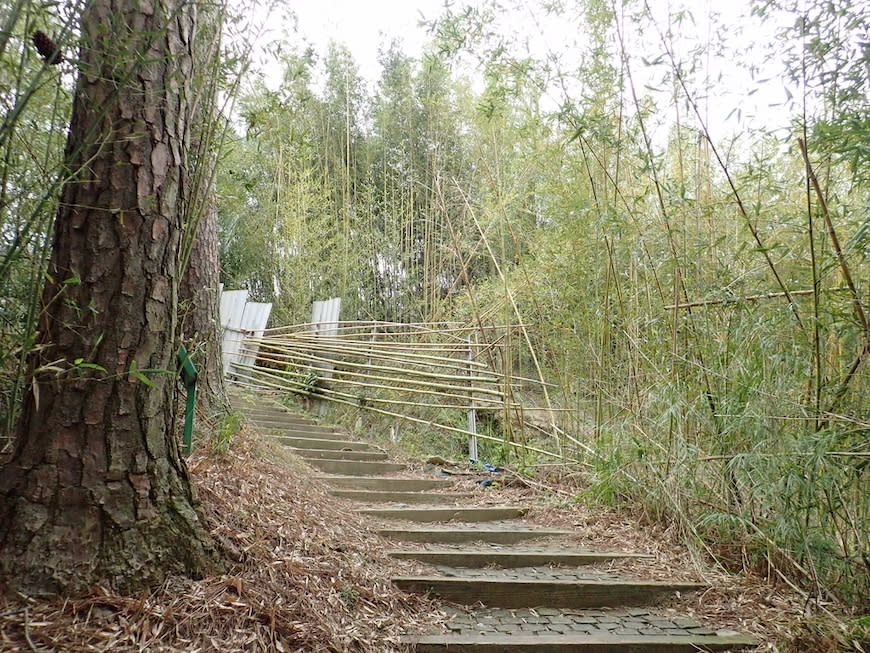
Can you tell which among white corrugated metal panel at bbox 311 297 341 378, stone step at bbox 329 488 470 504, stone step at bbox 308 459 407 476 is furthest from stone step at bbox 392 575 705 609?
white corrugated metal panel at bbox 311 297 341 378

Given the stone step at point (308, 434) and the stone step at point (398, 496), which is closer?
the stone step at point (398, 496)

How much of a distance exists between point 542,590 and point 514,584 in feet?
0.41

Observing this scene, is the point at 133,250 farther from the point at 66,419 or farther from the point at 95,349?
the point at 66,419

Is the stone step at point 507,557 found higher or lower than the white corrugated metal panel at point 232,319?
lower

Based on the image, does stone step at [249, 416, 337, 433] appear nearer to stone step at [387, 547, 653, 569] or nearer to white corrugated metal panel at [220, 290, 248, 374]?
white corrugated metal panel at [220, 290, 248, 374]

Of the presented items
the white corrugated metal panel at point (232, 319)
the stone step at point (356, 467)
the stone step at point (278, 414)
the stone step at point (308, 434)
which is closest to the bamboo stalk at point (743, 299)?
the stone step at point (356, 467)

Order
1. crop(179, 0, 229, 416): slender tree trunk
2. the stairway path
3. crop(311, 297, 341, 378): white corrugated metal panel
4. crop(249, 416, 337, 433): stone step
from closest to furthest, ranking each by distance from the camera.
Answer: the stairway path
crop(179, 0, 229, 416): slender tree trunk
crop(249, 416, 337, 433): stone step
crop(311, 297, 341, 378): white corrugated metal panel

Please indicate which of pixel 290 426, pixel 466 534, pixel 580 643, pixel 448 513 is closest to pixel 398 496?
pixel 448 513

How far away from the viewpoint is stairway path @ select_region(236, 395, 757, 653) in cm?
216

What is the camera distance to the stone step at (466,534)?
3.04m

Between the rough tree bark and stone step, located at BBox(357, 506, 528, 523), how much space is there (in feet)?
6.11

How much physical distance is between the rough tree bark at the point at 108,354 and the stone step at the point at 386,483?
2200mm

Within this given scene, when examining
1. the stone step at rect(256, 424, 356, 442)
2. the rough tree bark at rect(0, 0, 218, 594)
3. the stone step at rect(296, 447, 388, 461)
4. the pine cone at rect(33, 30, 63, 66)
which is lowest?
the stone step at rect(296, 447, 388, 461)

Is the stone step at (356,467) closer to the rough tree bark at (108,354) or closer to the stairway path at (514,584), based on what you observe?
the stairway path at (514,584)
